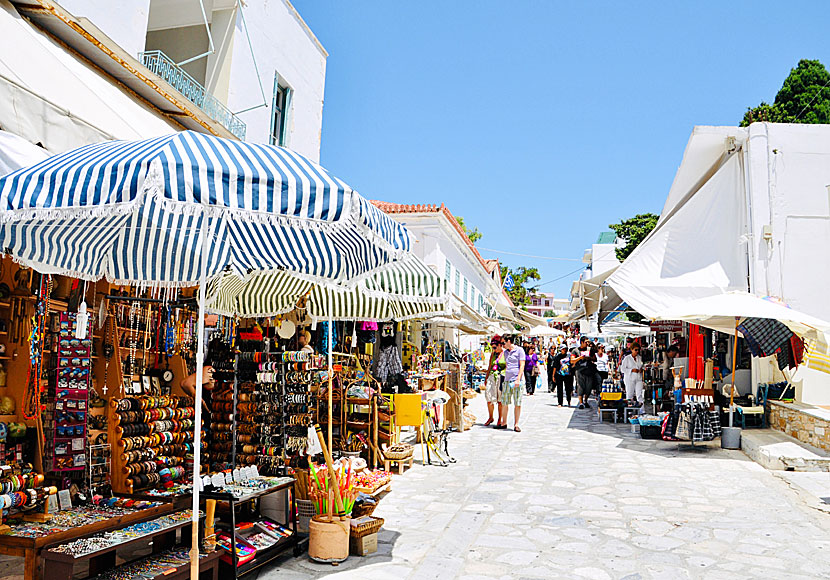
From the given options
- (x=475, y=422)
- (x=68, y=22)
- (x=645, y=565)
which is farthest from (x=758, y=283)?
(x=68, y=22)

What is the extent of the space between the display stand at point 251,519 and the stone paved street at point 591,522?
14 cm

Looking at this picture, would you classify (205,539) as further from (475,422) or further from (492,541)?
(475,422)

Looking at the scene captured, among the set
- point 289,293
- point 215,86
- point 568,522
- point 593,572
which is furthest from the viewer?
point 215,86

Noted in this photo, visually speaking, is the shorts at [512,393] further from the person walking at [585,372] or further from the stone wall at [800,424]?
the person walking at [585,372]

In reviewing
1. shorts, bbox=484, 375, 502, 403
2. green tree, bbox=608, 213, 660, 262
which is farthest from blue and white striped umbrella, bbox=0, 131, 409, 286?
green tree, bbox=608, 213, 660, 262

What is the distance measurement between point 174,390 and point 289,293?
1.69m

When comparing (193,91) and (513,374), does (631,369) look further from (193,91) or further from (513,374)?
(193,91)

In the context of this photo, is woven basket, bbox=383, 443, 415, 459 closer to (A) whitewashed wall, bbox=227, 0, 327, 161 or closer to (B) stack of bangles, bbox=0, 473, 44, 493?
(B) stack of bangles, bbox=0, 473, 44, 493

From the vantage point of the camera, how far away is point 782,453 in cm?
896

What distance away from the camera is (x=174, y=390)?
21.6 feet

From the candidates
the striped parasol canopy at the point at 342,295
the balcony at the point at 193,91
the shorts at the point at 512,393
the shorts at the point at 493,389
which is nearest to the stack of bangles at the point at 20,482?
the striped parasol canopy at the point at 342,295

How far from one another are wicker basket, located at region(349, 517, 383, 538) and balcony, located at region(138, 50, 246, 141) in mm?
7052

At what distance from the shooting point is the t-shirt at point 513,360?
1208 cm

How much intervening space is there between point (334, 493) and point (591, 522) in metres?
2.80
